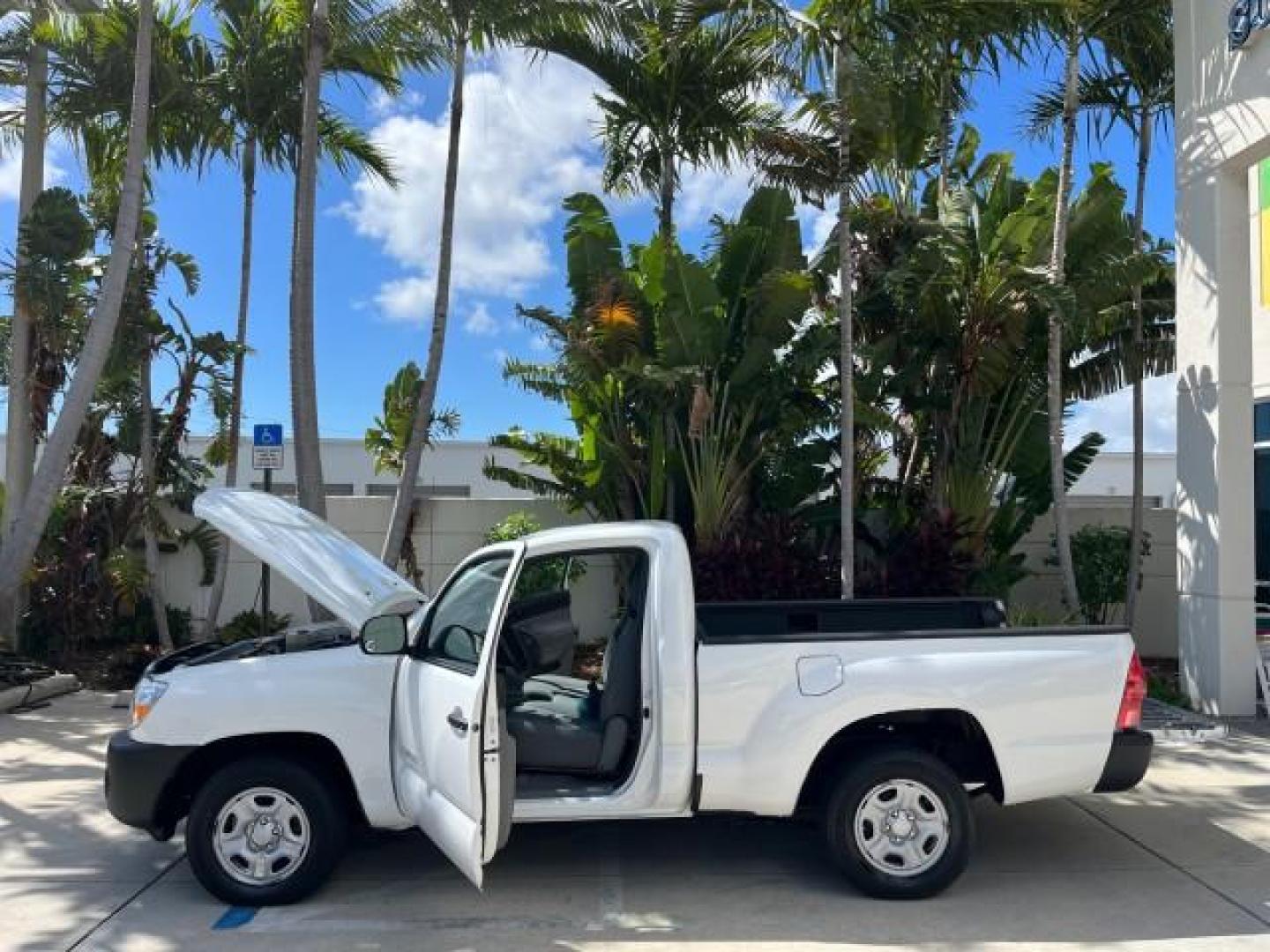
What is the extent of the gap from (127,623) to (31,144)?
5.81 metres

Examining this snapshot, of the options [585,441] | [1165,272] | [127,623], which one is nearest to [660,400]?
[585,441]

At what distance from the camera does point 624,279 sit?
1277 centimetres

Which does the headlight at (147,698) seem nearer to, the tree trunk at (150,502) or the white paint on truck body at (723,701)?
the white paint on truck body at (723,701)

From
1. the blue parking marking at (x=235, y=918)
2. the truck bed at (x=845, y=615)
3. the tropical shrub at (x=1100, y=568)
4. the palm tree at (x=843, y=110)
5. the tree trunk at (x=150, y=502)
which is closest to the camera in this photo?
the blue parking marking at (x=235, y=918)

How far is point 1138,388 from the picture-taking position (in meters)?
13.4

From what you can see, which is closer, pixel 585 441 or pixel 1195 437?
pixel 1195 437

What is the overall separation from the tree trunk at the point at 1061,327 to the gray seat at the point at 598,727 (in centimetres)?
752

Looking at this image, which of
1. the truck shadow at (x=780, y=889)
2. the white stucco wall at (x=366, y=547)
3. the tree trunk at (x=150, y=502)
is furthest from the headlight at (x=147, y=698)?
the white stucco wall at (x=366, y=547)

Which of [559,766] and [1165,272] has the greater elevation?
[1165,272]

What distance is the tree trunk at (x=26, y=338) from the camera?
43.3 feet

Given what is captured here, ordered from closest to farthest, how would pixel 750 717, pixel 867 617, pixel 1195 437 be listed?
pixel 750 717 → pixel 867 617 → pixel 1195 437

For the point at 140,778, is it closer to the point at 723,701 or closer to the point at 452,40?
the point at 723,701

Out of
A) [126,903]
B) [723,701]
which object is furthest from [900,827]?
[126,903]

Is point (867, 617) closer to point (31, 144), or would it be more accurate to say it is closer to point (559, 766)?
point (559, 766)
